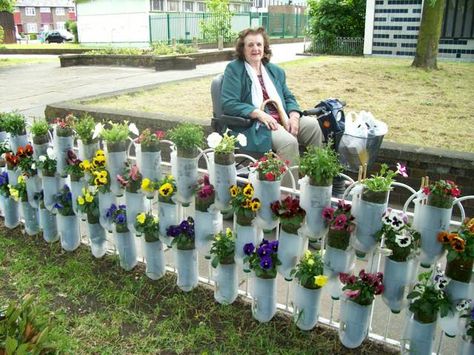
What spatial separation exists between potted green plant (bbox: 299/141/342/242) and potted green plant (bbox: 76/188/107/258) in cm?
156

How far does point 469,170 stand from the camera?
432cm

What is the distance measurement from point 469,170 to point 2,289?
381cm

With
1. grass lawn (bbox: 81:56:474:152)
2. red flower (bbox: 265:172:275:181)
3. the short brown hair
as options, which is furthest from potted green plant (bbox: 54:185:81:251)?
grass lawn (bbox: 81:56:474:152)

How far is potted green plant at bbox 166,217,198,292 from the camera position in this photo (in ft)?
10.1

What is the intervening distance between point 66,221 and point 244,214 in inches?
63.1

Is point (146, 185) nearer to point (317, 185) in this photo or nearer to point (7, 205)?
point (317, 185)

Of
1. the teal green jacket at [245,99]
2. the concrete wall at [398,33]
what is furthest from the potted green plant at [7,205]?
the concrete wall at [398,33]

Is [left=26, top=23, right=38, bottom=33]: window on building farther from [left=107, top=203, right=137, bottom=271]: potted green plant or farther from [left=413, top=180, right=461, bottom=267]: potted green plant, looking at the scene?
[left=413, top=180, right=461, bottom=267]: potted green plant

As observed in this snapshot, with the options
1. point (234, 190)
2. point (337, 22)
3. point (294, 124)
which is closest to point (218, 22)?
point (337, 22)

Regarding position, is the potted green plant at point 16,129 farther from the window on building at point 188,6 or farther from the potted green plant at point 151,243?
the window on building at point 188,6

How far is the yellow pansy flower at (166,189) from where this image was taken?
301 cm

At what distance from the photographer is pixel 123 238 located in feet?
11.0

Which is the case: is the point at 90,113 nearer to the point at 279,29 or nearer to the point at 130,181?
the point at 130,181

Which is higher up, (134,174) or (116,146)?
(116,146)
